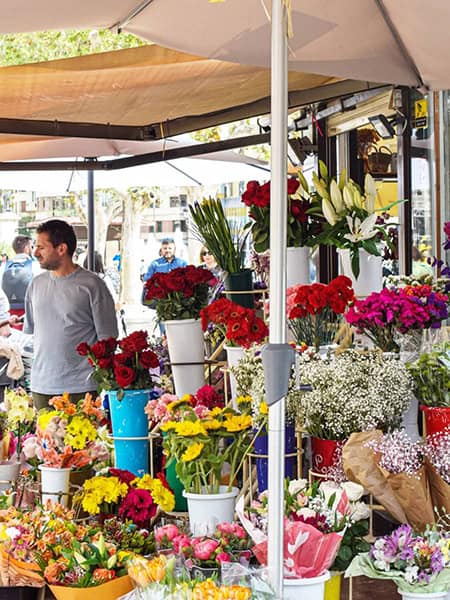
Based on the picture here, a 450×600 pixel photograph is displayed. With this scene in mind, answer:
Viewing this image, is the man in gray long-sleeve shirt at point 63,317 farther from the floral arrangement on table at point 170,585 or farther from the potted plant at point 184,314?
the floral arrangement on table at point 170,585

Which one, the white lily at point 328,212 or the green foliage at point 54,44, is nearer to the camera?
the white lily at point 328,212

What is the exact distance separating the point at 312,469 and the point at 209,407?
1.22 ft

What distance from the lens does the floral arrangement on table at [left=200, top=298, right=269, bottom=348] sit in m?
3.12

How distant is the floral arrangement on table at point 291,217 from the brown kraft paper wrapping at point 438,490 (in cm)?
116

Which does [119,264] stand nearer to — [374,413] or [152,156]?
[152,156]

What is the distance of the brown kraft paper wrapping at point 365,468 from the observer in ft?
7.95

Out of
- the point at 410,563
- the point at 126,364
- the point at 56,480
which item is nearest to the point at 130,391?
the point at 126,364

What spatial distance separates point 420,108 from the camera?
5.56 metres

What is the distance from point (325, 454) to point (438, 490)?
424 mm

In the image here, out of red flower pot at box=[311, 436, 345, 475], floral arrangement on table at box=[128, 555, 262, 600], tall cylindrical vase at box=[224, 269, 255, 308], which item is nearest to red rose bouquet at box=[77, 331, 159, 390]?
tall cylindrical vase at box=[224, 269, 255, 308]

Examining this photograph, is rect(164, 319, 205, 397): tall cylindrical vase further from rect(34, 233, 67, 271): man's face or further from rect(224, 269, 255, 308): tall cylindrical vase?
rect(34, 233, 67, 271): man's face

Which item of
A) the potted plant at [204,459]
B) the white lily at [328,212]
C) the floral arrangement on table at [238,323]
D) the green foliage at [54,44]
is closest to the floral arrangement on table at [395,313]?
the floral arrangement on table at [238,323]

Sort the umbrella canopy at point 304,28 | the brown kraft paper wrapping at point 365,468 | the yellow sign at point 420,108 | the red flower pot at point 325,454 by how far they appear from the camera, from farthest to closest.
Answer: the yellow sign at point 420,108 < the umbrella canopy at point 304,28 < the red flower pot at point 325,454 < the brown kraft paper wrapping at point 365,468

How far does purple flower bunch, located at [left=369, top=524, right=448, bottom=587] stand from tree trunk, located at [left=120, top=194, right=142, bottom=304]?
16.5 meters
